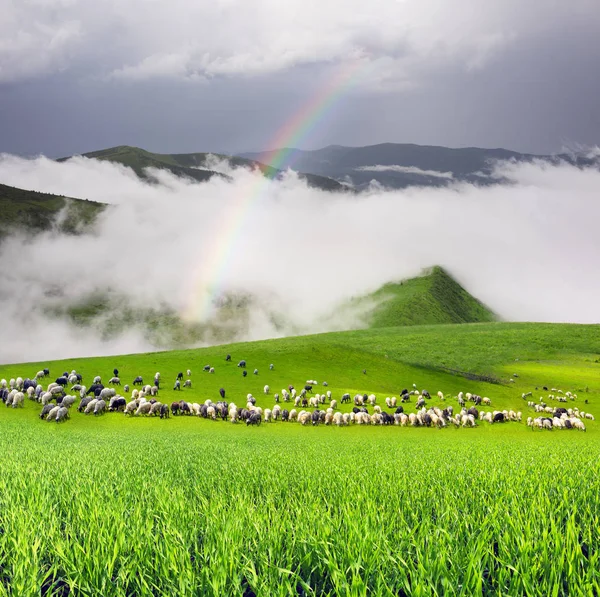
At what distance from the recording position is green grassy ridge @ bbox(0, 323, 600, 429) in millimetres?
62625

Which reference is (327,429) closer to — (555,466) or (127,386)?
(127,386)

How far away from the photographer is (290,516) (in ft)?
21.8

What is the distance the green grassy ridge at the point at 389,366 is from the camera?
62.6 meters

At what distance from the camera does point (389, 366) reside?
83625mm

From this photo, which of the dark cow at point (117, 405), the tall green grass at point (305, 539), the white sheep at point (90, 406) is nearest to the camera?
the tall green grass at point (305, 539)

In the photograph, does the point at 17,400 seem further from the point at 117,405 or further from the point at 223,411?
the point at 223,411

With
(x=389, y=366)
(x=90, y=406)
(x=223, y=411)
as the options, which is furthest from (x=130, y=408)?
(x=389, y=366)

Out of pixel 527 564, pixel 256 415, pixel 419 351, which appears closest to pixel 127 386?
pixel 256 415

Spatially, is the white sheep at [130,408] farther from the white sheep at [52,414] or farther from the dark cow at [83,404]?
the white sheep at [52,414]

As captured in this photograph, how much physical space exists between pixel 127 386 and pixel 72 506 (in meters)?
49.5

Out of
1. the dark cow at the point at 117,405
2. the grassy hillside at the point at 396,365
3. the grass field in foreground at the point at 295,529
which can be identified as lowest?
the grassy hillside at the point at 396,365

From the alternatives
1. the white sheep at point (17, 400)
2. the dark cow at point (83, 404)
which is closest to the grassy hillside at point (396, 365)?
the dark cow at point (83, 404)

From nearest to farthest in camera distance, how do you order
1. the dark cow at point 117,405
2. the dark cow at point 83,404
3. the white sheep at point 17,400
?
1. the dark cow at point 83,404
2. the white sheep at point 17,400
3. the dark cow at point 117,405

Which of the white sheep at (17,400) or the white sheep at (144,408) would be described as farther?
the white sheep at (144,408)
